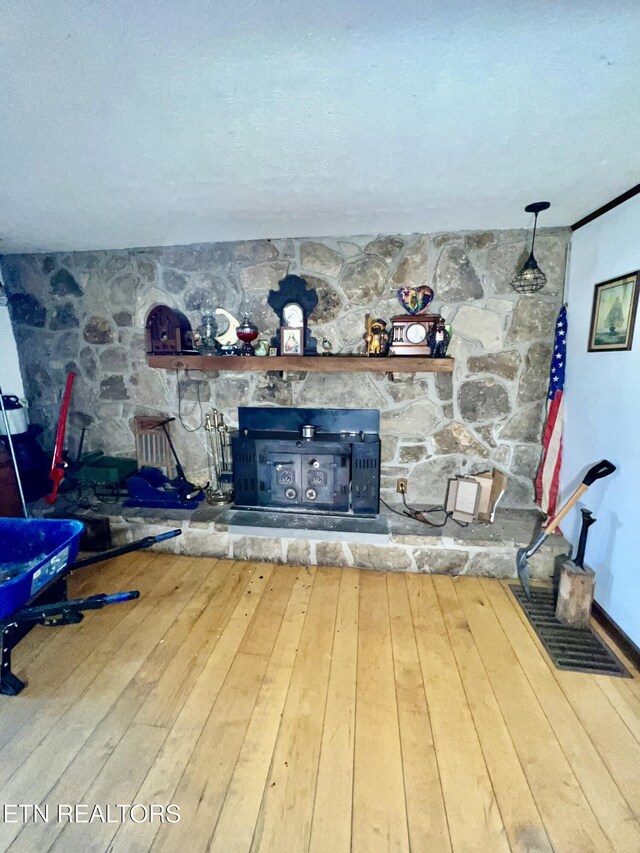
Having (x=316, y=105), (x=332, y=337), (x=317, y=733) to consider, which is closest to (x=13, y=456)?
(x=332, y=337)

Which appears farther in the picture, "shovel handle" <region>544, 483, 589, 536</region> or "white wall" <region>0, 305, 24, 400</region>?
"white wall" <region>0, 305, 24, 400</region>

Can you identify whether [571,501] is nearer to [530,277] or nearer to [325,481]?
[530,277]

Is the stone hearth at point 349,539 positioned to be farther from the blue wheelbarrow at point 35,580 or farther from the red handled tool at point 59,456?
the blue wheelbarrow at point 35,580

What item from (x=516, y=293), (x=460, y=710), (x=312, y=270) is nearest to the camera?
(x=460, y=710)

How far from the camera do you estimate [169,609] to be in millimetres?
2025

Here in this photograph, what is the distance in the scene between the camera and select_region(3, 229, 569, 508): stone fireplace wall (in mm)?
2404

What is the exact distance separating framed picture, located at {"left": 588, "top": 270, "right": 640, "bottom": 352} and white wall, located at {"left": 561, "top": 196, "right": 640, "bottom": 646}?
0.04 meters

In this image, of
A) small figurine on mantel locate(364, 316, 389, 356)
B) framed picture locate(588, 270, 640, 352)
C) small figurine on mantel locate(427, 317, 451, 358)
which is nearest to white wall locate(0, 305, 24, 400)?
small figurine on mantel locate(364, 316, 389, 356)

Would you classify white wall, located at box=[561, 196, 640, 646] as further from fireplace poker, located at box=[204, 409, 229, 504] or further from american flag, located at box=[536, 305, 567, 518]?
fireplace poker, located at box=[204, 409, 229, 504]

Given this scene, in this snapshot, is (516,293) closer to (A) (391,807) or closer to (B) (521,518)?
(B) (521,518)

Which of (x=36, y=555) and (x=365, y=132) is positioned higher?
(x=365, y=132)

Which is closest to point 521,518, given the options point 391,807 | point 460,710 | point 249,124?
point 460,710

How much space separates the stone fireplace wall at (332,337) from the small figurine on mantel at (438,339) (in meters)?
0.16

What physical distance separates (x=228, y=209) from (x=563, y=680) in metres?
2.71
